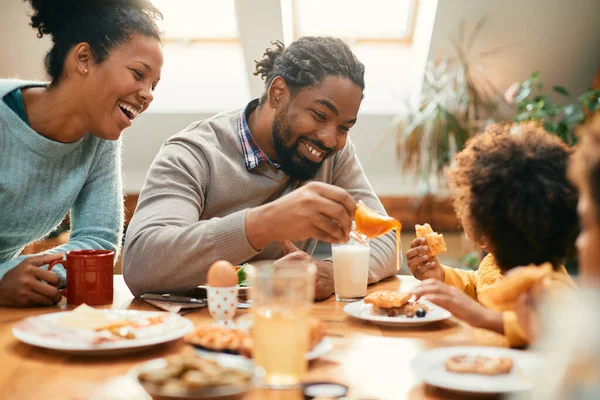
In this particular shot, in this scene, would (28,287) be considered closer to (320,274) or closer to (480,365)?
(320,274)

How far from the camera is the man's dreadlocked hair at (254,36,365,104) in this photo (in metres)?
1.98

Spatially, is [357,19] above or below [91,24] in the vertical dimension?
above

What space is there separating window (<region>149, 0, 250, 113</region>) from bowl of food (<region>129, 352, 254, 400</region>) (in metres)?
3.58

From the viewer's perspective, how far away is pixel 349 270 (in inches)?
66.6

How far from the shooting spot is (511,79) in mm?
4145

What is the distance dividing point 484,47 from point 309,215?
2.89 metres

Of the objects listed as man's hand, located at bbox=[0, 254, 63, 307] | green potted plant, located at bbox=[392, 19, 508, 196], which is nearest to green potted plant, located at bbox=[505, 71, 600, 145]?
green potted plant, located at bbox=[392, 19, 508, 196]

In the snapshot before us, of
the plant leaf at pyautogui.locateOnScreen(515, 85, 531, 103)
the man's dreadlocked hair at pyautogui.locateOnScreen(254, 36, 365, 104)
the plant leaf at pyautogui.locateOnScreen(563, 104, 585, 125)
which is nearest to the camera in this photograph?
the man's dreadlocked hair at pyautogui.locateOnScreen(254, 36, 365, 104)

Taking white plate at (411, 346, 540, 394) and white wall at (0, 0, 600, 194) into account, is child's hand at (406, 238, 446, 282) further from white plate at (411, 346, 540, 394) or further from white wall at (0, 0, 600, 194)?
white wall at (0, 0, 600, 194)

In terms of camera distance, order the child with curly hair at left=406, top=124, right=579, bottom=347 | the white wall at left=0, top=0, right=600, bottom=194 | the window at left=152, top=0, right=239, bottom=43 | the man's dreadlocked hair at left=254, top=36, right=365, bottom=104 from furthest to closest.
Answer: the window at left=152, top=0, right=239, bottom=43
the white wall at left=0, top=0, right=600, bottom=194
the man's dreadlocked hair at left=254, top=36, right=365, bottom=104
the child with curly hair at left=406, top=124, right=579, bottom=347

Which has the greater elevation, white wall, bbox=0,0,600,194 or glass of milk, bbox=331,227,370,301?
white wall, bbox=0,0,600,194

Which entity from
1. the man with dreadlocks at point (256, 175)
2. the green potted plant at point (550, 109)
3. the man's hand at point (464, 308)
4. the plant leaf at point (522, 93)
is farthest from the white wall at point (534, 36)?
the man's hand at point (464, 308)

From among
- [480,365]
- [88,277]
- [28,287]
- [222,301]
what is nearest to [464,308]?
[480,365]

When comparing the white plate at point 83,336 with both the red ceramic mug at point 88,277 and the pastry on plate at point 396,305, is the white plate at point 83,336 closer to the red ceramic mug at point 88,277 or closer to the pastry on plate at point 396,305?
the red ceramic mug at point 88,277
